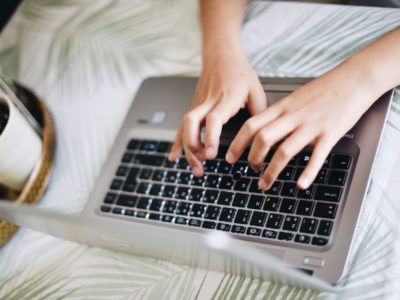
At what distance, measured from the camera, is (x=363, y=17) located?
74 centimetres

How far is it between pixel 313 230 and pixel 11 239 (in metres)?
0.44

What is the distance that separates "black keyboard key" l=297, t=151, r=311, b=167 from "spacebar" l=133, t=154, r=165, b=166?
0.64ft

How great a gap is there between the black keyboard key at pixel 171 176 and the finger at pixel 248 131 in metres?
0.10

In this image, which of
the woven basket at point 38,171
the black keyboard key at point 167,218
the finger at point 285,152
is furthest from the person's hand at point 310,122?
the woven basket at point 38,171

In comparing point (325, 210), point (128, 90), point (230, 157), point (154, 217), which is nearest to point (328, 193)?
point (325, 210)

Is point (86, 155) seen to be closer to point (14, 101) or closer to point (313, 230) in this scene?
point (14, 101)

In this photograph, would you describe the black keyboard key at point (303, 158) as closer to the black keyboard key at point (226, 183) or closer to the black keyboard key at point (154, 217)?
the black keyboard key at point (226, 183)

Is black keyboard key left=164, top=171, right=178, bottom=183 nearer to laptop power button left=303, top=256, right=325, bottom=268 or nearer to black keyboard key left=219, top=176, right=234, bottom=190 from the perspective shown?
black keyboard key left=219, top=176, right=234, bottom=190

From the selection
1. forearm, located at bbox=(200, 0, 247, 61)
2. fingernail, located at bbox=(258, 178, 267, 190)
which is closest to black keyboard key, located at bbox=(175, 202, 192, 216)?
fingernail, located at bbox=(258, 178, 267, 190)

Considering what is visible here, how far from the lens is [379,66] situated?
0.59 meters

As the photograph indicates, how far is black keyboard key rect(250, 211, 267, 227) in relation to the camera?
0.59m

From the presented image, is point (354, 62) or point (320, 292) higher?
point (354, 62)

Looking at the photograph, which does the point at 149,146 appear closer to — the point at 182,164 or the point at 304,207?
the point at 182,164

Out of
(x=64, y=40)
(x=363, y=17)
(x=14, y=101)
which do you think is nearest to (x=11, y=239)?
(x=14, y=101)
